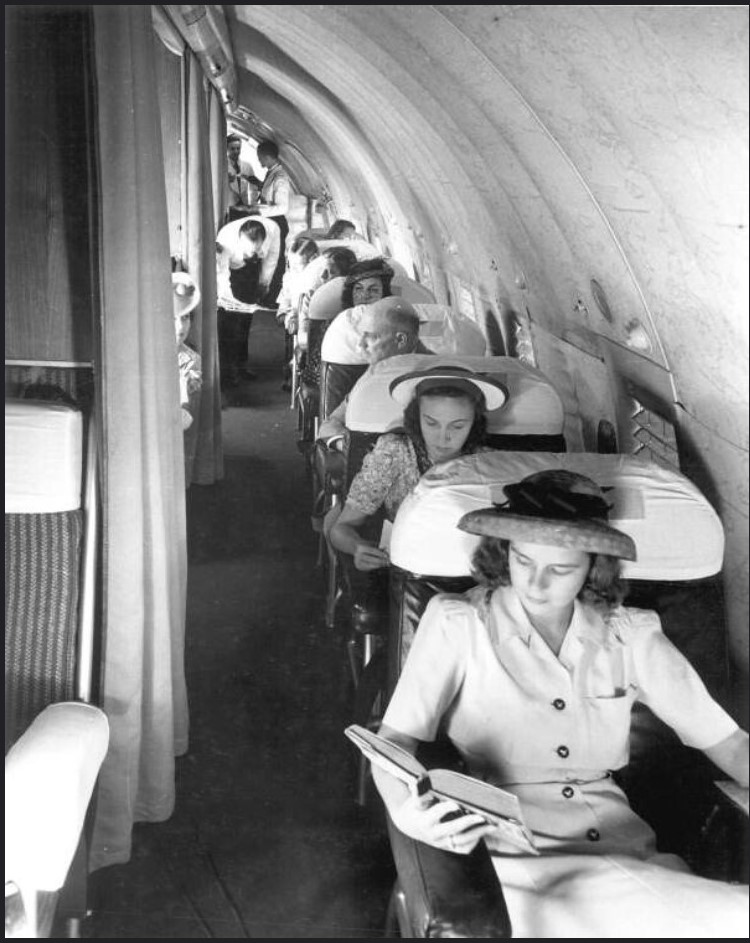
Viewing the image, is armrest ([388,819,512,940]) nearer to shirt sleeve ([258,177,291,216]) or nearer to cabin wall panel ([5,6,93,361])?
cabin wall panel ([5,6,93,361])

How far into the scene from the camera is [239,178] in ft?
61.4

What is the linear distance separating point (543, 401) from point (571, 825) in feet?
6.63

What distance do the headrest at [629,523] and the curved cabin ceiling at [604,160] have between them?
20 centimetres

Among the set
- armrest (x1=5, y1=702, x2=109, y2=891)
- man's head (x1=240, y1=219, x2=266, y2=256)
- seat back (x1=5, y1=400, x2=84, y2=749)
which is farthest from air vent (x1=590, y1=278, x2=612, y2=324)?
man's head (x1=240, y1=219, x2=266, y2=256)

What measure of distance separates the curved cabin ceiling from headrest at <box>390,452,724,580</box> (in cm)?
20

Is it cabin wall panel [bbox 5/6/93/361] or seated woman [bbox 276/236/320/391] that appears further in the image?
seated woman [bbox 276/236/320/391]

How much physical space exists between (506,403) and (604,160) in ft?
3.77

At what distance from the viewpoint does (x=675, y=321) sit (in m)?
2.85

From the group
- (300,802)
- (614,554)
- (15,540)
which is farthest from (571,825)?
(15,540)

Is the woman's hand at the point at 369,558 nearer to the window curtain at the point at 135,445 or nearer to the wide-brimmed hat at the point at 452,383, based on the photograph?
the wide-brimmed hat at the point at 452,383

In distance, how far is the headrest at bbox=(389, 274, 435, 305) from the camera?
7.20 meters

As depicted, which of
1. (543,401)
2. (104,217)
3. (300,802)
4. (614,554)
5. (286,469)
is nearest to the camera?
(614,554)

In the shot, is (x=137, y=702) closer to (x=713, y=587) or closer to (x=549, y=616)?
(x=549, y=616)

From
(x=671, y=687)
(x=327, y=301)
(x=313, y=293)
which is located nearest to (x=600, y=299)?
(x=671, y=687)
